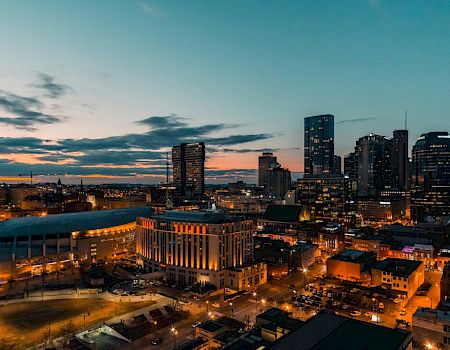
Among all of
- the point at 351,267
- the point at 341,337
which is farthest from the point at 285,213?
the point at 341,337

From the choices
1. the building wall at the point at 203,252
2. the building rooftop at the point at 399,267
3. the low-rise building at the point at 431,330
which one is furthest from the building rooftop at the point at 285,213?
the low-rise building at the point at 431,330

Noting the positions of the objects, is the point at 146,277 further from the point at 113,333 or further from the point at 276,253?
the point at 276,253

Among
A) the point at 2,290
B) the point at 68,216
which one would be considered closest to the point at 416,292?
the point at 2,290

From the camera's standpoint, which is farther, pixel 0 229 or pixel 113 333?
pixel 0 229

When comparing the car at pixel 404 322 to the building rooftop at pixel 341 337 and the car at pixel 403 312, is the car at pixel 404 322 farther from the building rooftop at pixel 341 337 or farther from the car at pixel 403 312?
the building rooftop at pixel 341 337

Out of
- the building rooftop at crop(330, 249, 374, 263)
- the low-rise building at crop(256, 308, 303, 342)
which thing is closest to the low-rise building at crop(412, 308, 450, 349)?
the low-rise building at crop(256, 308, 303, 342)
